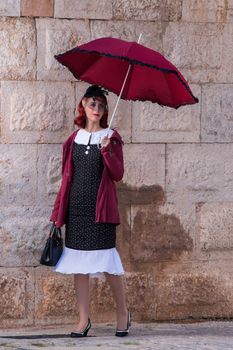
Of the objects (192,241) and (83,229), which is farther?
(192,241)

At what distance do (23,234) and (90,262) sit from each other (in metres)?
0.74

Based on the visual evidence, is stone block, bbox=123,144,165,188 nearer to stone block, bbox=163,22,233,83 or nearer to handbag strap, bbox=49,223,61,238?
stone block, bbox=163,22,233,83

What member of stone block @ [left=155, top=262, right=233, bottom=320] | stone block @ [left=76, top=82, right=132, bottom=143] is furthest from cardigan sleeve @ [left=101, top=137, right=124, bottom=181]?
stone block @ [left=155, top=262, right=233, bottom=320]

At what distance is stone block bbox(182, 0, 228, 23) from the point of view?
7285 mm

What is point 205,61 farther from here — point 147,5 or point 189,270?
→ point 189,270

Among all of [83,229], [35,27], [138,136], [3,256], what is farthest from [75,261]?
[35,27]

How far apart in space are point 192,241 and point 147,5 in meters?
1.76

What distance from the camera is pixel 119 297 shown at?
22.1ft

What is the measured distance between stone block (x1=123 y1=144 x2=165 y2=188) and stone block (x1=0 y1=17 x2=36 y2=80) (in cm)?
93

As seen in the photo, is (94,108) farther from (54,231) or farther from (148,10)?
(148,10)

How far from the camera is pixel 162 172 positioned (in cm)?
731

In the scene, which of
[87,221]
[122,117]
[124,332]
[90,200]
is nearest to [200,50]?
[122,117]

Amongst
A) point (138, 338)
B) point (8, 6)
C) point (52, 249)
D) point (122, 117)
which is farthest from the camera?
point (122, 117)

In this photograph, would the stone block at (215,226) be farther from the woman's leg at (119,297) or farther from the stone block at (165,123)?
the woman's leg at (119,297)
